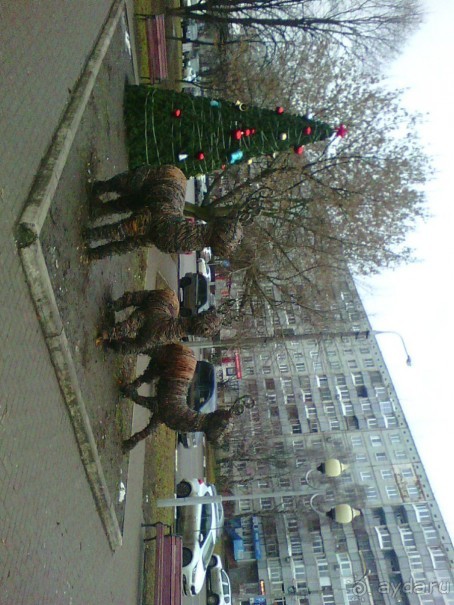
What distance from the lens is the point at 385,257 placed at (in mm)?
18906

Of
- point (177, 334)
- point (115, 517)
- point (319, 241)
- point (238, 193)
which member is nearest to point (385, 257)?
point (319, 241)

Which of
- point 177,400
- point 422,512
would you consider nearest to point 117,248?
point 177,400

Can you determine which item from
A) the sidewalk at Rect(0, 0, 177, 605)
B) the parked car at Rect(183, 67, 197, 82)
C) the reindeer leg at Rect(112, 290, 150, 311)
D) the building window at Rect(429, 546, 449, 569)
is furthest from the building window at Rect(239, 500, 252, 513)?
the reindeer leg at Rect(112, 290, 150, 311)

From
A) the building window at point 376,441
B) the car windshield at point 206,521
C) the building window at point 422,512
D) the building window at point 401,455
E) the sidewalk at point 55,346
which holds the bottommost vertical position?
the sidewalk at point 55,346

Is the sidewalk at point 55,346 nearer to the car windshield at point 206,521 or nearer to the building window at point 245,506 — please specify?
the car windshield at point 206,521

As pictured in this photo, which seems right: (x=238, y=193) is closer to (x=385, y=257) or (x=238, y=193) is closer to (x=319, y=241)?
(x=319, y=241)

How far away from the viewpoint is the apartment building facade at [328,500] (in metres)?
31.7

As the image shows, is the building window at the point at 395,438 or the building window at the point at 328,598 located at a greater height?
the building window at the point at 395,438

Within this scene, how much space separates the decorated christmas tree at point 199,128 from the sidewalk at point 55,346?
1.76 metres

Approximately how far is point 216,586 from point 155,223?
1832 centimetres

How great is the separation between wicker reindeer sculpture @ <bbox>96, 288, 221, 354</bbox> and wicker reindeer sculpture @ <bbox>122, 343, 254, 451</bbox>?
0.54 meters

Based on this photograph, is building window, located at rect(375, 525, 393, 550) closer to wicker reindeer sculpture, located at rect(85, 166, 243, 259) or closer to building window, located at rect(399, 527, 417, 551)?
building window, located at rect(399, 527, 417, 551)

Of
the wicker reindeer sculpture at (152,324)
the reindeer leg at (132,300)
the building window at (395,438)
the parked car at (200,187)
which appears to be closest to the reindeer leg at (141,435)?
the wicker reindeer sculpture at (152,324)

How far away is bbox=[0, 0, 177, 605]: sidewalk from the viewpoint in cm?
614
